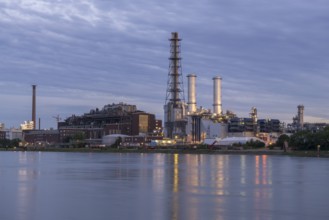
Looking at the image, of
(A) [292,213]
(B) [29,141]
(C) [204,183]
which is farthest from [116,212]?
(B) [29,141]

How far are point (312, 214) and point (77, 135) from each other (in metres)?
95.4

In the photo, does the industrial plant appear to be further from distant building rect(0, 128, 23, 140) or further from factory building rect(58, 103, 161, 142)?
distant building rect(0, 128, 23, 140)

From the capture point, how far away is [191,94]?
90625 millimetres

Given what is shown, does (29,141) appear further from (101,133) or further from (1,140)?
(101,133)

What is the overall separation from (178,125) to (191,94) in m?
5.62

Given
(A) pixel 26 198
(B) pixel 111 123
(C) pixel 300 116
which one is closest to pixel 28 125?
(B) pixel 111 123

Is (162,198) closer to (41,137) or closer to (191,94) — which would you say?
(191,94)

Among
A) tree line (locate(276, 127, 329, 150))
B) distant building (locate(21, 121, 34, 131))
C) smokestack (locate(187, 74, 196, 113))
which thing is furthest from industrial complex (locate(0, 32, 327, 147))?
distant building (locate(21, 121, 34, 131))

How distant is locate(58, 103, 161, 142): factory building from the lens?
10506 centimetres

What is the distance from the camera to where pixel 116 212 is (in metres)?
15.9

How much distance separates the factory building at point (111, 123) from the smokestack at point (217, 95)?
16.7 meters

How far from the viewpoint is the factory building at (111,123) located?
345ft

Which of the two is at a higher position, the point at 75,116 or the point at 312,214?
the point at 75,116

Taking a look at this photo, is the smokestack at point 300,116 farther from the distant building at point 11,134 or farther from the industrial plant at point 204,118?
the distant building at point 11,134
